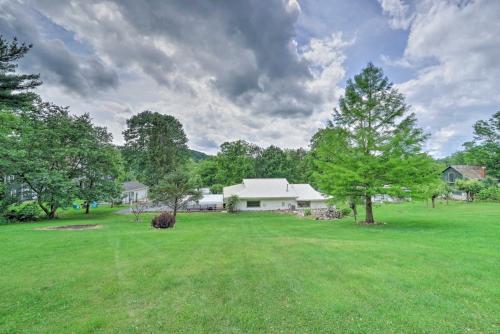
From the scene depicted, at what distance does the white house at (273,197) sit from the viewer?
33438 mm

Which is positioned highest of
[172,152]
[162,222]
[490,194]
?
[172,152]

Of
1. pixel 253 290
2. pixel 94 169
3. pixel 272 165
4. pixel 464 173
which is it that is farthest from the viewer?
pixel 272 165

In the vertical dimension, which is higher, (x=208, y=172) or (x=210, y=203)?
(x=208, y=172)

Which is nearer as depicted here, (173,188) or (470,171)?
(173,188)

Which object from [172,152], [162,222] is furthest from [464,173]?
[172,152]

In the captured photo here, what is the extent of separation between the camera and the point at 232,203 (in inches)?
1264

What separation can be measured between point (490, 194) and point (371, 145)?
3268 cm

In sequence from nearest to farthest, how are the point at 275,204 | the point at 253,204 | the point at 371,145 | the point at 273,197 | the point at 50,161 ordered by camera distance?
the point at 371,145
the point at 50,161
the point at 273,197
the point at 253,204
the point at 275,204

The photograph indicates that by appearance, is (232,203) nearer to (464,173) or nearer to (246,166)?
(246,166)

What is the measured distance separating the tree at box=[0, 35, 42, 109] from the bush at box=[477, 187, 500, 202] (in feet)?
156

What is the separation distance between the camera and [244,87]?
21.4 metres

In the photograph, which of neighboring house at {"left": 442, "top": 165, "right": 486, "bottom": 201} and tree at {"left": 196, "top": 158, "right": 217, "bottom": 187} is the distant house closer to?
neighboring house at {"left": 442, "top": 165, "right": 486, "bottom": 201}

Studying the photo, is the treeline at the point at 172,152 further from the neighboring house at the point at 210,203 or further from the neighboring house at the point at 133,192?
the neighboring house at the point at 210,203

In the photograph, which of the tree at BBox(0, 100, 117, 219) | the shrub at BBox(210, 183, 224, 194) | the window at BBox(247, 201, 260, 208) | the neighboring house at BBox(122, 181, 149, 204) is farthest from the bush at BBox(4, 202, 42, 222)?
the shrub at BBox(210, 183, 224, 194)
